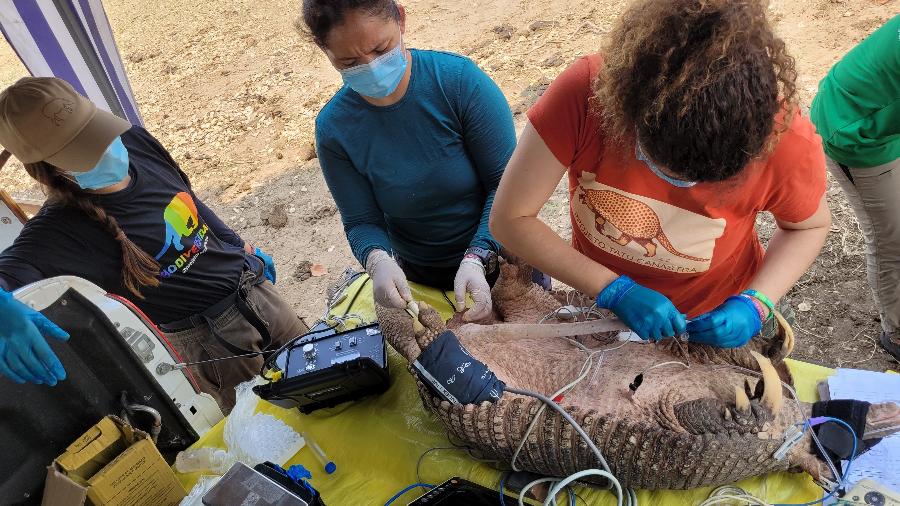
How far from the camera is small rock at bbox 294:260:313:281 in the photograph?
155 inches

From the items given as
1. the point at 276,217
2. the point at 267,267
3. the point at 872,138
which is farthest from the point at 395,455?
the point at 276,217

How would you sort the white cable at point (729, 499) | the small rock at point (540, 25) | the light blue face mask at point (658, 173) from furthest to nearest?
1. the small rock at point (540, 25)
2. the white cable at point (729, 499)
3. the light blue face mask at point (658, 173)

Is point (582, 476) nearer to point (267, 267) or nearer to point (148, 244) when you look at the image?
point (148, 244)

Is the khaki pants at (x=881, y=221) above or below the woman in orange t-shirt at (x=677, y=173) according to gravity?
below

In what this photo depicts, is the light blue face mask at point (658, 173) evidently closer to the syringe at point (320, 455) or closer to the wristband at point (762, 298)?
the wristband at point (762, 298)

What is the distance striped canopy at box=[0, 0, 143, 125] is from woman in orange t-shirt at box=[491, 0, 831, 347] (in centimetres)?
252

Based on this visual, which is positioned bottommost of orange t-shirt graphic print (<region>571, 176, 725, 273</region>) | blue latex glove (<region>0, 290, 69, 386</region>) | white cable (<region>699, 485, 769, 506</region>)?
white cable (<region>699, 485, 769, 506</region>)

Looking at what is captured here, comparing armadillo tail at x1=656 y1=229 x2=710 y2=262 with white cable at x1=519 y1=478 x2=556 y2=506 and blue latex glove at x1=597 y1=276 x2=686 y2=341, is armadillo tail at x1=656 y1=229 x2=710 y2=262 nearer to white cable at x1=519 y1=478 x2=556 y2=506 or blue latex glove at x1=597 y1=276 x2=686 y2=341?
blue latex glove at x1=597 y1=276 x2=686 y2=341

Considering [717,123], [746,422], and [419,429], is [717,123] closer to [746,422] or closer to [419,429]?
[746,422]

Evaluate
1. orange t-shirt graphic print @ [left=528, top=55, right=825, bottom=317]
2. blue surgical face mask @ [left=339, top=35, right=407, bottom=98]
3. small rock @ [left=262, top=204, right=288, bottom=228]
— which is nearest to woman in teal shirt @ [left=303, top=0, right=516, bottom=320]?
blue surgical face mask @ [left=339, top=35, right=407, bottom=98]

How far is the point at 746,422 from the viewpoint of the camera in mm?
1310

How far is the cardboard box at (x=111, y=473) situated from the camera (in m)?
1.39

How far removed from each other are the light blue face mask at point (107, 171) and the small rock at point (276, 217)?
2505mm

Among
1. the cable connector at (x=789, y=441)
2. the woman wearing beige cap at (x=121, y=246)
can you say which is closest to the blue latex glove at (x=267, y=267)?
the woman wearing beige cap at (x=121, y=246)
